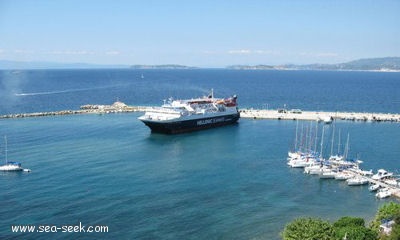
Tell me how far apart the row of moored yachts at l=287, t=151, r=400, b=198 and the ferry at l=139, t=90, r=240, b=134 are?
83.6 ft

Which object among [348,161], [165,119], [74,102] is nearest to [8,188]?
[165,119]

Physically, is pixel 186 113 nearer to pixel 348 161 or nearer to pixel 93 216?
pixel 348 161

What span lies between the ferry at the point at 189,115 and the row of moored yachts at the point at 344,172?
83.6ft

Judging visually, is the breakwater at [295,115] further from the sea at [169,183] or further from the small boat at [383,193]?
the small boat at [383,193]

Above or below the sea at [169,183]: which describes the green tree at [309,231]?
above

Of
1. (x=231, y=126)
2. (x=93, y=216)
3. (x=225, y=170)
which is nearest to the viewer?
(x=93, y=216)

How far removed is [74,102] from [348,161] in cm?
9254

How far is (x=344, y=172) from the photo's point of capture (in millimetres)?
52938

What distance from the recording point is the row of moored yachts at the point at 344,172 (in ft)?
159

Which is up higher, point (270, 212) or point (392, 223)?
point (392, 223)

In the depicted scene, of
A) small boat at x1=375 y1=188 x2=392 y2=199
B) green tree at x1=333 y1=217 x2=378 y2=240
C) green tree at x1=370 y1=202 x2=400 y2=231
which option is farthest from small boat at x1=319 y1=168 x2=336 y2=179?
green tree at x1=333 y1=217 x2=378 y2=240

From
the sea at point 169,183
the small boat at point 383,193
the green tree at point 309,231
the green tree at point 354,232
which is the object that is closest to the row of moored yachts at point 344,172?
the small boat at point 383,193

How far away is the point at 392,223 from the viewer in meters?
32.0

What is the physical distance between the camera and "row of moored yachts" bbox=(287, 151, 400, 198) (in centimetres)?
4849
